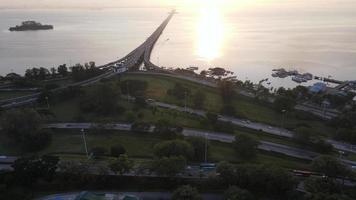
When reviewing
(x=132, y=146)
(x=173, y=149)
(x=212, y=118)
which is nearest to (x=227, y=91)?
(x=212, y=118)

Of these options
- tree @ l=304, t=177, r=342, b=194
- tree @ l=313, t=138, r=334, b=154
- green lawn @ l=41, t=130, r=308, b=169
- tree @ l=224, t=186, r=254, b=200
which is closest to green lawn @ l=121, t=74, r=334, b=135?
tree @ l=313, t=138, r=334, b=154

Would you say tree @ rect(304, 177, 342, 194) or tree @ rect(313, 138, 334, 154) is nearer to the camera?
tree @ rect(304, 177, 342, 194)

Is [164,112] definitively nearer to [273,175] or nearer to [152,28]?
[273,175]

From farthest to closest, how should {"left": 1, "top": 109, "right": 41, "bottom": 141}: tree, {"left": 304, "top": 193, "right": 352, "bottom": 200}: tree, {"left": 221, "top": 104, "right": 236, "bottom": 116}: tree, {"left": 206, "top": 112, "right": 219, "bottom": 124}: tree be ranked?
{"left": 221, "top": 104, "right": 236, "bottom": 116}: tree
{"left": 206, "top": 112, "right": 219, "bottom": 124}: tree
{"left": 1, "top": 109, "right": 41, "bottom": 141}: tree
{"left": 304, "top": 193, "right": 352, "bottom": 200}: tree

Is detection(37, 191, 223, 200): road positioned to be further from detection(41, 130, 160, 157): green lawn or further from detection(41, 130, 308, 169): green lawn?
detection(41, 130, 160, 157): green lawn

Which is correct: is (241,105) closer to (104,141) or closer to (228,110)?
(228,110)
